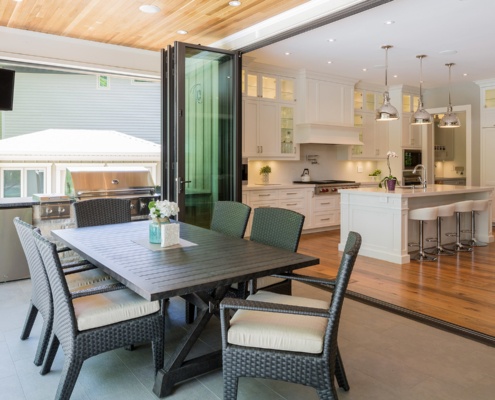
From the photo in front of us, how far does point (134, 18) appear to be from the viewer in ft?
14.6

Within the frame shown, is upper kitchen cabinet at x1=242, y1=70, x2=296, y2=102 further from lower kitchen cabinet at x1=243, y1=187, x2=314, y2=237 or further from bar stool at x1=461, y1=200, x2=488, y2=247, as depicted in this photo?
bar stool at x1=461, y1=200, x2=488, y2=247

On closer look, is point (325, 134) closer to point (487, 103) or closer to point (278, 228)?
point (487, 103)

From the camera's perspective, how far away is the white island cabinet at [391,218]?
5117 mm

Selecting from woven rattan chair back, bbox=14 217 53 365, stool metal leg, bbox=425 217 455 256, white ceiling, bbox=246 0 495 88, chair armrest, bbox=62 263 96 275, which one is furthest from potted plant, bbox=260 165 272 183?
woven rattan chair back, bbox=14 217 53 365

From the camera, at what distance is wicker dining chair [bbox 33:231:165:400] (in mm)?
2018

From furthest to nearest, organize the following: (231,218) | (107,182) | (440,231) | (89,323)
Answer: (440,231), (107,182), (231,218), (89,323)

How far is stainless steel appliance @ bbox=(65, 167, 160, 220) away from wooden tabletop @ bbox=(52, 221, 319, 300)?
1.87 meters

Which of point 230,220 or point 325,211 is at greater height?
point 230,220

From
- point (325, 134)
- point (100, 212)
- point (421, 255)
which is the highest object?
point (325, 134)

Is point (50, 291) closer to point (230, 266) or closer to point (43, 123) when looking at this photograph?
point (230, 266)

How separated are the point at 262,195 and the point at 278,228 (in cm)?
361

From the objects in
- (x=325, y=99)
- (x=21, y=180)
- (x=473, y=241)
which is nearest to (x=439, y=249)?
(x=473, y=241)

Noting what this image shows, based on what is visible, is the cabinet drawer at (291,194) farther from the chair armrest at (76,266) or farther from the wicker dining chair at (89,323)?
the wicker dining chair at (89,323)

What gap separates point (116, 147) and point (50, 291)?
589 centimetres
